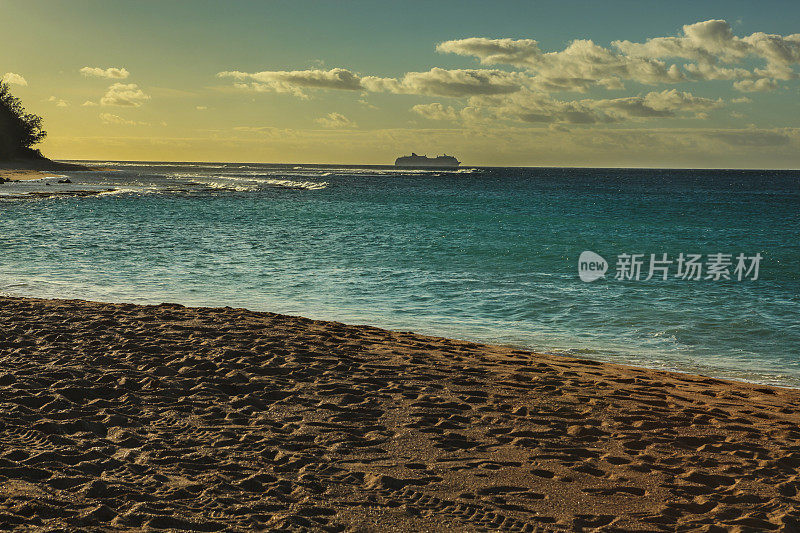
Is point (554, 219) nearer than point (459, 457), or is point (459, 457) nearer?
point (459, 457)

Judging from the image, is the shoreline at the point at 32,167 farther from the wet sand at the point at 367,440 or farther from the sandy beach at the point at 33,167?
the wet sand at the point at 367,440

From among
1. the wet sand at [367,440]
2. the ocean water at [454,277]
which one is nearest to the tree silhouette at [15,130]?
the ocean water at [454,277]

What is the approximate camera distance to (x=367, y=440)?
7176mm

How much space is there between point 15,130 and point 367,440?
128820mm

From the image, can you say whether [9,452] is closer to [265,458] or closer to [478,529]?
[265,458]

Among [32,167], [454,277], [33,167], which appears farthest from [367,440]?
[33,167]

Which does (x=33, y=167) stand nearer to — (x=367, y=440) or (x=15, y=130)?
(x=15, y=130)

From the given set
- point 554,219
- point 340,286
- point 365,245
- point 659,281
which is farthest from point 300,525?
point 554,219

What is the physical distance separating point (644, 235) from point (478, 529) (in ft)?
123

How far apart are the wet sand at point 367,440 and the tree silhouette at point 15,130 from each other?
117971mm

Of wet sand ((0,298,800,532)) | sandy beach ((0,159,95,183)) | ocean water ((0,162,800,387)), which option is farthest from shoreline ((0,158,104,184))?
wet sand ((0,298,800,532))

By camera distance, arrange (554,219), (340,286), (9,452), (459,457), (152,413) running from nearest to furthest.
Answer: (9,452)
(459,457)
(152,413)
(340,286)
(554,219)

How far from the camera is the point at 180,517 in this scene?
17.5 ft

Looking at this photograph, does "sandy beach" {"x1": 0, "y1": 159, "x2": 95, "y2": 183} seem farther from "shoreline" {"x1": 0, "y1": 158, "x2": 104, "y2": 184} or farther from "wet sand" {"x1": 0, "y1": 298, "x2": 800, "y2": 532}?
"wet sand" {"x1": 0, "y1": 298, "x2": 800, "y2": 532}
